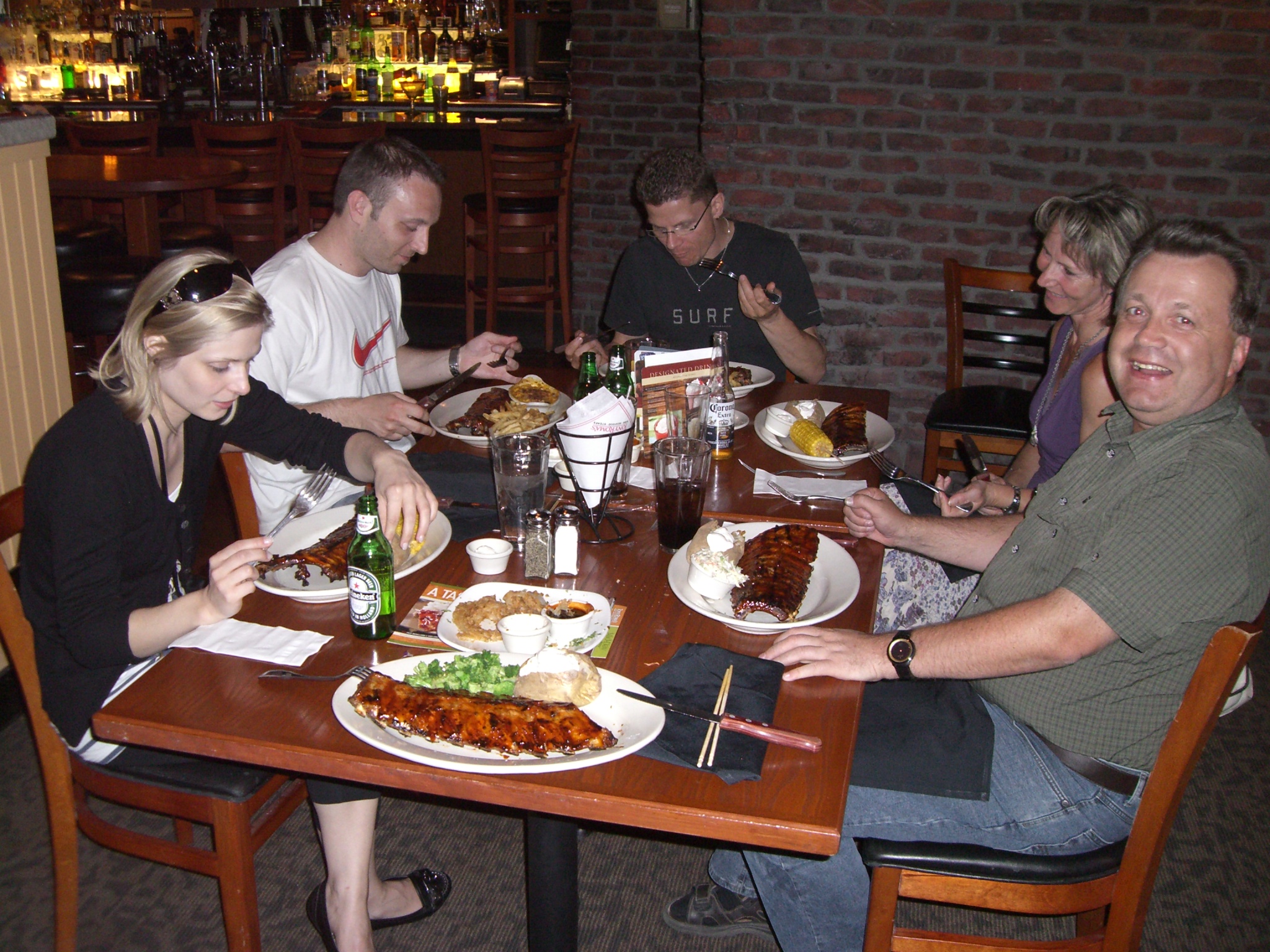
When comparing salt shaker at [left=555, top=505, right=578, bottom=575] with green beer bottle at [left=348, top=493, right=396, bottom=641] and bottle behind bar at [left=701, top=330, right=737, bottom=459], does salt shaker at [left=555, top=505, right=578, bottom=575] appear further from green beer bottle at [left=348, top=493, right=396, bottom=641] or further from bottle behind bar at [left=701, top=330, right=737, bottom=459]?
bottle behind bar at [left=701, top=330, right=737, bottom=459]

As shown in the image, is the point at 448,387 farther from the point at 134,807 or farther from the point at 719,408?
the point at 134,807

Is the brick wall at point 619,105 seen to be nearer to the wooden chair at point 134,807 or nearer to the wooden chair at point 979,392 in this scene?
the wooden chair at point 979,392

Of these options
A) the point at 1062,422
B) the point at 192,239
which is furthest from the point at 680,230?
the point at 192,239

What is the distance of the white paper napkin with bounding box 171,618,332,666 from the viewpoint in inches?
62.6

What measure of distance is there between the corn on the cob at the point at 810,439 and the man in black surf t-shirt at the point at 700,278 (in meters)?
0.59

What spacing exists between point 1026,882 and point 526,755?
0.88 m

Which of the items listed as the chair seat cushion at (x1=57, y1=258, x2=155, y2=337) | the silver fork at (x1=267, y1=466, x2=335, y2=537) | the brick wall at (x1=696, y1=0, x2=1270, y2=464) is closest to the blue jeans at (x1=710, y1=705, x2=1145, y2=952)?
the silver fork at (x1=267, y1=466, x2=335, y2=537)

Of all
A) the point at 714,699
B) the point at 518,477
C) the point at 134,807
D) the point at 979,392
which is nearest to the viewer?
the point at 714,699

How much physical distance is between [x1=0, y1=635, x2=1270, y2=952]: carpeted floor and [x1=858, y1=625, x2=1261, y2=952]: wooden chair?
707mm

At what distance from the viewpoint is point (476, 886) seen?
243 centimetres

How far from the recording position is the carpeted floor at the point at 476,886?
227cm

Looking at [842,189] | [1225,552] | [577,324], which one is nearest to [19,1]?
[577,324]

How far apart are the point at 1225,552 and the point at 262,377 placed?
210cm

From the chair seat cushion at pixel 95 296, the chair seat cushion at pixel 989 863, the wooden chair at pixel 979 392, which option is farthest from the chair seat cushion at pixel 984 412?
the chair seat cushion at pixel 95 296
